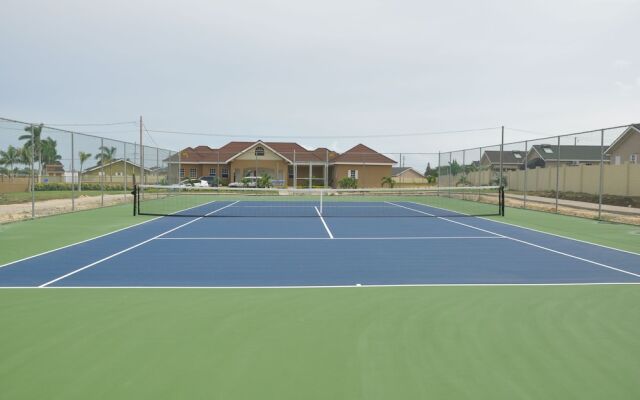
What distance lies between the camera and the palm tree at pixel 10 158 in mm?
16941

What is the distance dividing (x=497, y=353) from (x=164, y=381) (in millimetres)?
2628

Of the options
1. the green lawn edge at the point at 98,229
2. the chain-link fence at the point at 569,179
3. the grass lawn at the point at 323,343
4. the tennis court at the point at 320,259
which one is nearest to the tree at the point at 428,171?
the chain-link fence at the point at 569,179

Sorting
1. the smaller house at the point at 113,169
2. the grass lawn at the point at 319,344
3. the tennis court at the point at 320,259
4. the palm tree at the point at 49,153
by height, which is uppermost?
the palm tree at the point at 49,153

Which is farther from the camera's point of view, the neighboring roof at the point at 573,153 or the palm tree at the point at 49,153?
the neighboring roof at the point at 573,153

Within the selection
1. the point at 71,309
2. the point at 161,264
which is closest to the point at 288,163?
the point at 161,264

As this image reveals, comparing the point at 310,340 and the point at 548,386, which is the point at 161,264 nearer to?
the point at 310,340

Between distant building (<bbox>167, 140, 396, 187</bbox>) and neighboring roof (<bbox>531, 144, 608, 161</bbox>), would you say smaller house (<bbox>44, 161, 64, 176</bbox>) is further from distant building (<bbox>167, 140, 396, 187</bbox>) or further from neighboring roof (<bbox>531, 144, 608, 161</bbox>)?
neighboring roof (<bbox>531, 144, 608, 161</bbox>)

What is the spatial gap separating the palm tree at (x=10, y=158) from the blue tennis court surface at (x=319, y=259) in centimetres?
681

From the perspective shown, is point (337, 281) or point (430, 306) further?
point (337, 281)

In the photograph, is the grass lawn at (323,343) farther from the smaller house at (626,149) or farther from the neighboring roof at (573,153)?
the smaller house at (626,149)

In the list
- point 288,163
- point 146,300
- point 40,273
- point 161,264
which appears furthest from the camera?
point 288,163

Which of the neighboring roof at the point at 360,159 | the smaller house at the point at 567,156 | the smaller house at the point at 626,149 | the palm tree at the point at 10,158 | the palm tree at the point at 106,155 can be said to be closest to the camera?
the palm tree at the point at 10,158

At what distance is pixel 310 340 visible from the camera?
4.50 meters

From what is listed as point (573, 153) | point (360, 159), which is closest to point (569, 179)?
point (573, 153)
